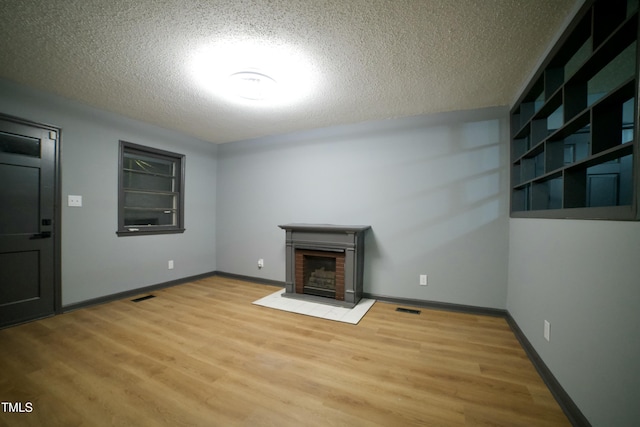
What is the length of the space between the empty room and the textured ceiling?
0.7 inches

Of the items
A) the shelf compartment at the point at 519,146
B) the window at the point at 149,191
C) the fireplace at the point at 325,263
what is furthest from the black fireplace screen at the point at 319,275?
the shelf compartment at the point at 519,146

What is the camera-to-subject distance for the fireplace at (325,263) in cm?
297

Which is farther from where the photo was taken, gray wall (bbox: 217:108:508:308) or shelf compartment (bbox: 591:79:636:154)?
gray wall (bbox: 217:108:508:308)

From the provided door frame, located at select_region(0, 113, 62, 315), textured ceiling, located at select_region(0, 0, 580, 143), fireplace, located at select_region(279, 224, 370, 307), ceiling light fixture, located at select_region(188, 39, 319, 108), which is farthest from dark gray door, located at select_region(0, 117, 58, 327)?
fireplace, located at select_region(279, 224, 370, 307)

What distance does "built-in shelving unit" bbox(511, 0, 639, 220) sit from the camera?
3.65ft

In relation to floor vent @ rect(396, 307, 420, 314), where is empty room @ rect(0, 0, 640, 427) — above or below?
above

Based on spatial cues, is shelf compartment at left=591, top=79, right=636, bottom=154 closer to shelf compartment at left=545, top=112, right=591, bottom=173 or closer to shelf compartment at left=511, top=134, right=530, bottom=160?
shelf compartment at left=545, top=112, right=591, bottom=173

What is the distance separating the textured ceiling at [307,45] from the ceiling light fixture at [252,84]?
1.02 ft

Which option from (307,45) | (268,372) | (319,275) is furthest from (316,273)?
(307,45)

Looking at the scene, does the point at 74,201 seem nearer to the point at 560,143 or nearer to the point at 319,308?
the point at 319,308

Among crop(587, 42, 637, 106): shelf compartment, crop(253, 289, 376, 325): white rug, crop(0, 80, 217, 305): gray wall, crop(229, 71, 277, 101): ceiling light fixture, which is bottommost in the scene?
crop(253, 289, 376, 325): white rug

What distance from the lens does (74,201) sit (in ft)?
9.04

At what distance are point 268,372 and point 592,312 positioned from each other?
6.42ft

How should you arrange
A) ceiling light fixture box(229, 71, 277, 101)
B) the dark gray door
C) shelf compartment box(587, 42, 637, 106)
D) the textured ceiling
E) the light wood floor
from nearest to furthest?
the light wood floor → the textured ceiling → shelf compartment box(587, 42, 637, 106) → ceiling light fixture box(229, 71, 277, 101) → the dark gray door
